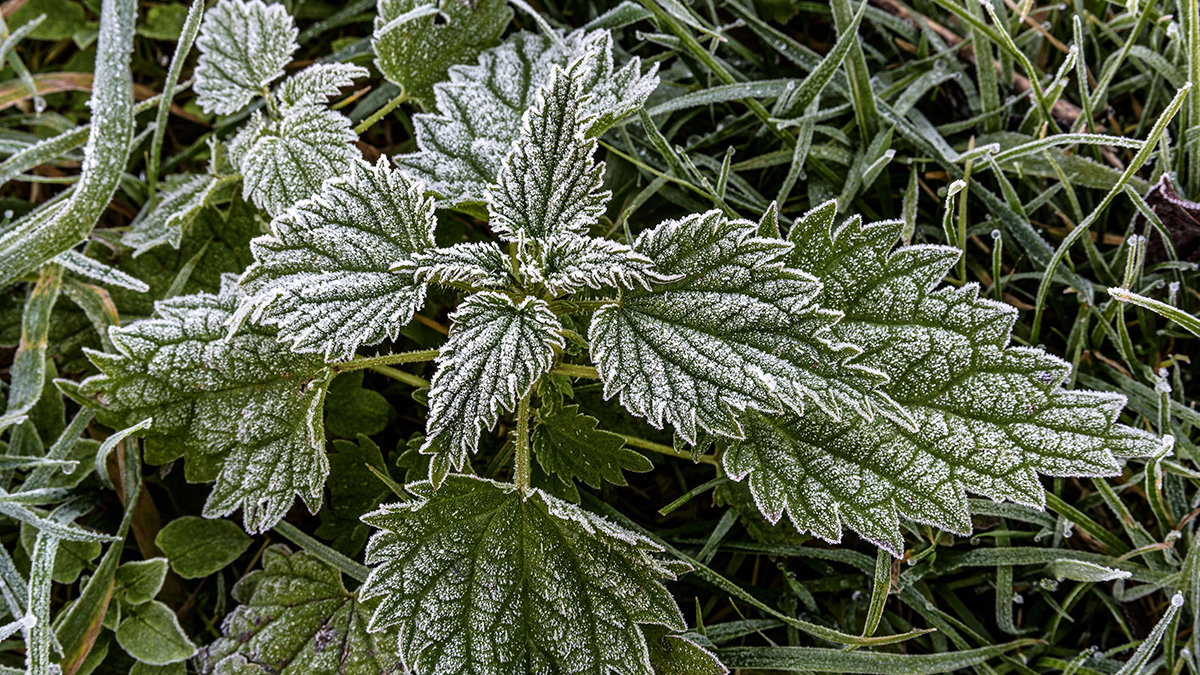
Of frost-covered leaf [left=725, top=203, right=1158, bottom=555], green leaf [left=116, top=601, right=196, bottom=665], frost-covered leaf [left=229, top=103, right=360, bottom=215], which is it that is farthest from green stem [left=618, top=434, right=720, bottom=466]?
green leaf [left=116, top=601, right=196, bottom=665]

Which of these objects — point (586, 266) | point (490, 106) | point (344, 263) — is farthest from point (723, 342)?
point (490, 106)

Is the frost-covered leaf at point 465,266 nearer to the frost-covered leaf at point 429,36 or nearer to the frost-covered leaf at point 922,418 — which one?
the frost-covered leaf at point 922,418

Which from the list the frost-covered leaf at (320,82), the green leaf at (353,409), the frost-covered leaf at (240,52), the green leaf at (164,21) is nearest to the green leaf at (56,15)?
the green leaf at (164,21)

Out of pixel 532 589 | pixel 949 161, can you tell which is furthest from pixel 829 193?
pixel 532 589

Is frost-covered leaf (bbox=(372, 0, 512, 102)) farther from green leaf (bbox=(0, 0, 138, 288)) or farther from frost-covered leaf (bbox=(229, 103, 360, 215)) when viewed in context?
green leaf (bbox=(0, 0, 138, 288))

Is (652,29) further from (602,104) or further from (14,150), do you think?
(14,150)

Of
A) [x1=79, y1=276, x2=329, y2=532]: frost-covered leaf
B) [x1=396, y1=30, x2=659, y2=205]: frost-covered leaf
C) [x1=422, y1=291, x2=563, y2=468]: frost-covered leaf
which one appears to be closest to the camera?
[x1=422, y1=291, x2=563, y2=468]: frost-covered leaf
